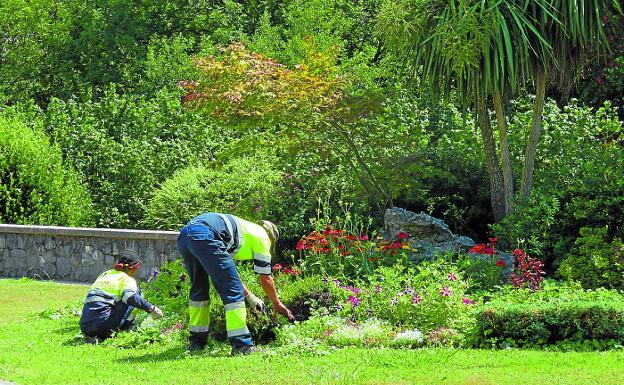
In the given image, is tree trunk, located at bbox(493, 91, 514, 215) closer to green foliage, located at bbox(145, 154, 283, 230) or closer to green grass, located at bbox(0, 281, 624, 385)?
green foliage, located at bbox(145, 154, 283, 230)

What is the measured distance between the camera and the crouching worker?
35.4 feet

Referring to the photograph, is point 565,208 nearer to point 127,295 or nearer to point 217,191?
point 127,295

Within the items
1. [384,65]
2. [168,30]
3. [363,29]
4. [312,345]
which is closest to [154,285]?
[312,345]

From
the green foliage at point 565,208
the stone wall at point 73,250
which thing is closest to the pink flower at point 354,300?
the green foliage at point 565,208

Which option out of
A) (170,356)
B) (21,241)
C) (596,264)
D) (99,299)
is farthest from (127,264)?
(21,241)

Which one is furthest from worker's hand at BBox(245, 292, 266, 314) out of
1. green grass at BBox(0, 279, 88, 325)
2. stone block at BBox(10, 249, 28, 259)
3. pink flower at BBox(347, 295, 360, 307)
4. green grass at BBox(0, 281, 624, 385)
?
stone block at BBox(10, 249, 28, 259)

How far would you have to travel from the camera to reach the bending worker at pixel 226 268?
9.55 m

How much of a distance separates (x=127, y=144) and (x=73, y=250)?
169 inches

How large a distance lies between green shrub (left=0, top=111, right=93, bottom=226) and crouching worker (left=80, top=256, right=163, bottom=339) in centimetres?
771

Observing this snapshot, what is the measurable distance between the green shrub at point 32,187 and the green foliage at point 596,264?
32.3 feet

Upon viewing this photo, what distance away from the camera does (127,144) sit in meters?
20.4

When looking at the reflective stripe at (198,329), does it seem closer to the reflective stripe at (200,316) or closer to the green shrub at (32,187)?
the reflective stripe at (200,316)

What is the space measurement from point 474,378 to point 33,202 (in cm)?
1242

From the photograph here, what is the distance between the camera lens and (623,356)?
8.56m
